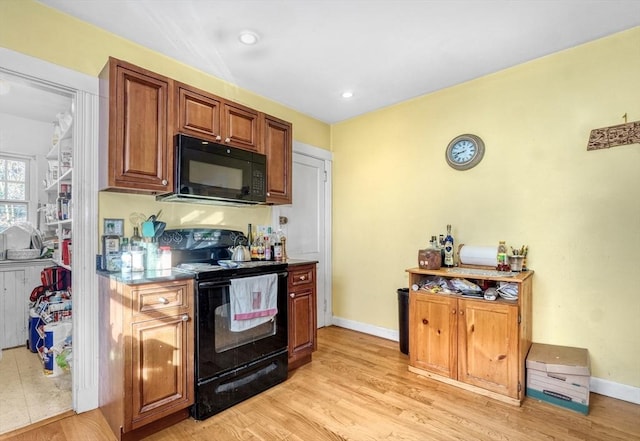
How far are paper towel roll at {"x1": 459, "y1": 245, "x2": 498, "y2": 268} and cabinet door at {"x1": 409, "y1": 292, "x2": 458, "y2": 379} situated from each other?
1.50ft

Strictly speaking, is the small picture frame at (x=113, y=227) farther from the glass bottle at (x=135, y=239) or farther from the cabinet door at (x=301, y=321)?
the cabinet door at (x=301, y=321)

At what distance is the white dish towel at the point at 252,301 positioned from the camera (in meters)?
2.05

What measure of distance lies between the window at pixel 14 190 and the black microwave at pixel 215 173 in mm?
2705

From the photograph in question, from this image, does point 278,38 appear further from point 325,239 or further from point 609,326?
point 609,326

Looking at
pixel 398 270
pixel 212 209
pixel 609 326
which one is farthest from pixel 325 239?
pixel 609 326

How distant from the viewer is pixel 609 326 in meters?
2.16

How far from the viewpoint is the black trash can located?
2.92 m

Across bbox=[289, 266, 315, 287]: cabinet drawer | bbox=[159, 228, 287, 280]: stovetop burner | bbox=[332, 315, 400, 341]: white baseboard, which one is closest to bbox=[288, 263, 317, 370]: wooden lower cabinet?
bbox=[289, 266, 315, 287]: cabinet drawer

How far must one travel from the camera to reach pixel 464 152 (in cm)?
285

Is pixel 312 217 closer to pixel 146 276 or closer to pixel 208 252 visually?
pixel 208 252

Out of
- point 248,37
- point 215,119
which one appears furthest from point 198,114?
point 248,37

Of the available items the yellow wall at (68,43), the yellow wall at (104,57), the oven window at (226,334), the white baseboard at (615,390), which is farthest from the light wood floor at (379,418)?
the yellow wall at (68,43)

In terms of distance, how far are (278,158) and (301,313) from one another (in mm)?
1419

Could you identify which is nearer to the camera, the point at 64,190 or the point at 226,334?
the point at 226,334
